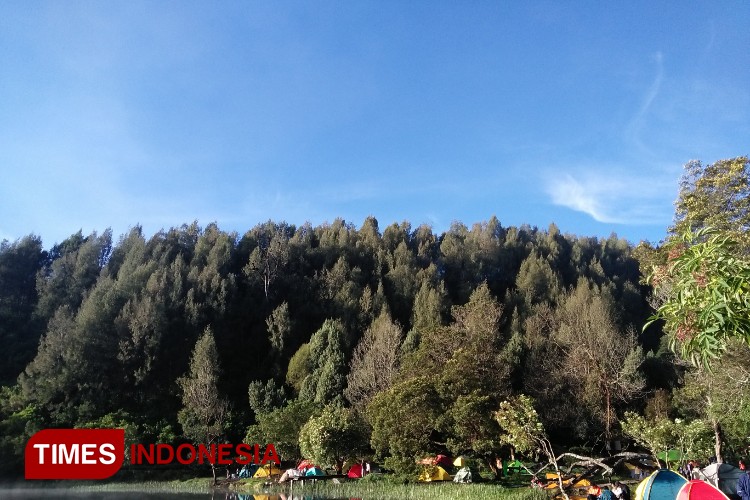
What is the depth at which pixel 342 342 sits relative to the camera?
46812mm

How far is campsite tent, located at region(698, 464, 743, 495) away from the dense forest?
10.2 ft

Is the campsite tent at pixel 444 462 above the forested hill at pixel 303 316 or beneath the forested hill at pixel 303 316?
beneath

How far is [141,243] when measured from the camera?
59125mm

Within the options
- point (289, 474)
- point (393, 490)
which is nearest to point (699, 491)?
point (393, 490)

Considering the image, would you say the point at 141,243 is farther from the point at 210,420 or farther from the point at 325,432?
the point at 325,432

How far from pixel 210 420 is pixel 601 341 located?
2847cm

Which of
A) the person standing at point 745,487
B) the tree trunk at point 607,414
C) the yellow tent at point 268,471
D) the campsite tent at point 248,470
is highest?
the person standing at point 745,487

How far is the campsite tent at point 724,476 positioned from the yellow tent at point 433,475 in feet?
38.7

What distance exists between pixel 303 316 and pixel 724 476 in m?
41.9

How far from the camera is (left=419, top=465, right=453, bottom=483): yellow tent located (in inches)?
1049

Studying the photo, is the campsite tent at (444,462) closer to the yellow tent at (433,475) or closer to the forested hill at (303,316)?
the yellow tent at (433,475)

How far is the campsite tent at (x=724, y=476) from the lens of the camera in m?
18.2

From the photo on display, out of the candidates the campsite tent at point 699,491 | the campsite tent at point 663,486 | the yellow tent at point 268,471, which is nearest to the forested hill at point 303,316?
the yellow tent at point 268,471

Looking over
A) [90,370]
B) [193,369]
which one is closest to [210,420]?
[193,369]
